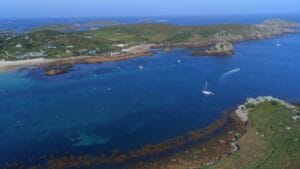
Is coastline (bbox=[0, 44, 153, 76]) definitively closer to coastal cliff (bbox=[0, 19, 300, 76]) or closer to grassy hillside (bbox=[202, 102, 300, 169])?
coastal cliff (bbox=[0, 19, 300, 76])

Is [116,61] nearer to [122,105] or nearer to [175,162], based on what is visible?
[122,105]

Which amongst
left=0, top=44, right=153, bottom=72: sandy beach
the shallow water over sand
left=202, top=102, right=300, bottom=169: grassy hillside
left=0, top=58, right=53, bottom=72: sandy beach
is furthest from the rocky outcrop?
left=0, top=58, right=53, bottom=72: sandy beach

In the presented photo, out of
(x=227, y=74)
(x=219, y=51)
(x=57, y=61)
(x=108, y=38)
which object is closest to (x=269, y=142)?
(x=227, y=74)

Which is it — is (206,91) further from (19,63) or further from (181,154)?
(19,63)

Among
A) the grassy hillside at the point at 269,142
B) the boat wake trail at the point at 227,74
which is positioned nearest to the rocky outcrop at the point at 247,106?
the grassy hillside at the point at 269,142

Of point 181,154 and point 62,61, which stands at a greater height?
point 62,61
